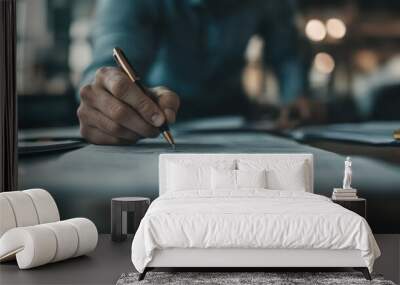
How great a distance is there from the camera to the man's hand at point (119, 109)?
25.8 ft

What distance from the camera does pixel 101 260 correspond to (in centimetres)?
628

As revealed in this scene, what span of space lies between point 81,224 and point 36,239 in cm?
60

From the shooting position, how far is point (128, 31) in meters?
7.96

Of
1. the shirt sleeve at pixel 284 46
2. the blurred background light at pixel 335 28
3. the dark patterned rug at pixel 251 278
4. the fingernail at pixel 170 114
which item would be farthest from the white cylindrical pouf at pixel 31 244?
the blurred background light at pixel 335 28

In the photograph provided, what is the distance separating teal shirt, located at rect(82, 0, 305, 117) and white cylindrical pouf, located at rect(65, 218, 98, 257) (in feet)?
6.96

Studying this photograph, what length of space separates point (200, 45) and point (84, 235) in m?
2.77

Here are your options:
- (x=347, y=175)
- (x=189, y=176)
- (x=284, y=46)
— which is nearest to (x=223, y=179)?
(x=189, y=176)

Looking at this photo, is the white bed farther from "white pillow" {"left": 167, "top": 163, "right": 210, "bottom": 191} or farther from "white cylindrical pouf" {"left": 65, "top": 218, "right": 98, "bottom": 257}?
"white pillow" {"left": 167, "top": 163, "right": 210, "bottom": 191}

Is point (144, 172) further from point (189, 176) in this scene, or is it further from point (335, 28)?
point (335, 28)

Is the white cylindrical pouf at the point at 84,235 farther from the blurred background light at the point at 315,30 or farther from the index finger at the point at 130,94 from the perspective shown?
the blurred background light at the point at 315,30

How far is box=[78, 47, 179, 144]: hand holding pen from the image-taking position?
7859 millimetres

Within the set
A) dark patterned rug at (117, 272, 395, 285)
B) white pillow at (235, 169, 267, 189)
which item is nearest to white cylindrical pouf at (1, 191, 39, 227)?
dark patterned rug at (117, 272, 395, 285)

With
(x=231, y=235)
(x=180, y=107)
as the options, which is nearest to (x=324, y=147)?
(x=180, y=107)

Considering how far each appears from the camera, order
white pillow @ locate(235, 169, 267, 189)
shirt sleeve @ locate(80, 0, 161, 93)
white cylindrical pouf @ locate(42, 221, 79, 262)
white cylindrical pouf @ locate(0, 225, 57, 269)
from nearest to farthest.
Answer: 1. white cylindrical pouf @ locate(0, 225, 57, 269)
2. white cylindrical pouf @ locate(42, 221, 79, 262)
3. white pillow @ locate(235, 169, 267, 189)
4. shirt sleeve @ locate(80, 0, 161, 93)
